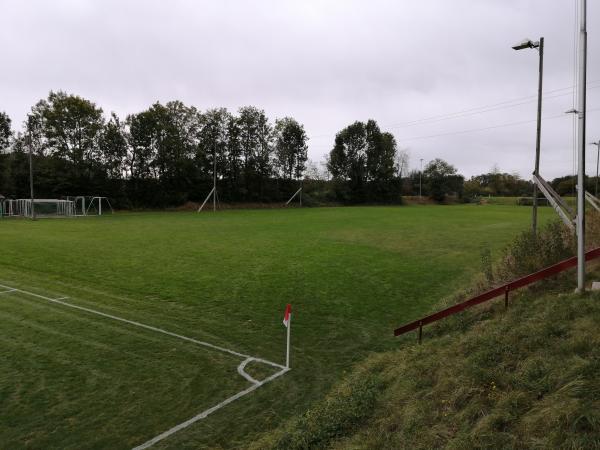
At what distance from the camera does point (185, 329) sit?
8812mm

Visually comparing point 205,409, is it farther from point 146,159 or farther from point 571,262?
point 146,159

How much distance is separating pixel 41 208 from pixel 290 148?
4312cm

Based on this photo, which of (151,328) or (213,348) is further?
(151,328)

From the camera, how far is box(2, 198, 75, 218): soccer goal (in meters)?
47.1

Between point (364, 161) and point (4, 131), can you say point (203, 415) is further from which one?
point (364, 161)

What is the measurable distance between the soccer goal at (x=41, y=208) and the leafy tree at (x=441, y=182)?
72994 millimetres

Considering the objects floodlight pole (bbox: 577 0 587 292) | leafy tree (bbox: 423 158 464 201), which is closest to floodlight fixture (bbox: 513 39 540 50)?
floodlight pole (bbox: 577 0 587 292)

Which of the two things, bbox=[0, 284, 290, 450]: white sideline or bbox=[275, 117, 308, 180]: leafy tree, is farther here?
bbox=[275, 117, 308, 180]: leafy tree

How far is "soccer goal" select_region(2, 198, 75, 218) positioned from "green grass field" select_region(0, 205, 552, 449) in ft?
110

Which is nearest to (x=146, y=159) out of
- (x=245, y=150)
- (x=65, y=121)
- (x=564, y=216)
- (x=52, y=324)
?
(x=65, y=121)

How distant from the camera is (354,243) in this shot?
21656mm

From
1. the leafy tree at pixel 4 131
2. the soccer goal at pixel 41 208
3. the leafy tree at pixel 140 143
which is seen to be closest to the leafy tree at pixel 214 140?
the leafy tree at pixel 140 143

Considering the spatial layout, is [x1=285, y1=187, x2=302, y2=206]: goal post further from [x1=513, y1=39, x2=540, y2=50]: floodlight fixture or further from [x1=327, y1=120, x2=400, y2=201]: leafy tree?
[x1=513, y1=39, x2=540, y2=50]: floodlight fixture

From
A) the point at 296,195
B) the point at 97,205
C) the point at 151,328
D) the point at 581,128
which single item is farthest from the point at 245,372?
the point at 296,195
